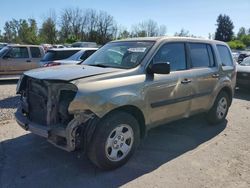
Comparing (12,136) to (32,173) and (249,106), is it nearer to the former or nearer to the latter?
(32,173)

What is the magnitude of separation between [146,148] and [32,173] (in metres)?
1.94

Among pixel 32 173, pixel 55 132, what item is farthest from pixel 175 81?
pixel 32 173

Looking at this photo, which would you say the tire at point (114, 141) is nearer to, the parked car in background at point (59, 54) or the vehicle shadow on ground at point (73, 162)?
the vehicle shadow on ground at point (73, 162)

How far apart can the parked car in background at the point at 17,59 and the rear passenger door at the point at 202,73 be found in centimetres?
991

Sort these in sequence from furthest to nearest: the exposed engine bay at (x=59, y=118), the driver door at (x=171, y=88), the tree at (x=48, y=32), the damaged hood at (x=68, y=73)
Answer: the tree at (x=48, y=32) → the driver door at (x=171, y=88) → the damaged hood at (x=68, y=73) → the exposed engine bay at (x=59, y=118)

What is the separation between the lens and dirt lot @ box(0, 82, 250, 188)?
4.02 metres

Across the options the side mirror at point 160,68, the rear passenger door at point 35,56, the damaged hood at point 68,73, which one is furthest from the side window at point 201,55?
the rear passenger door at point 35,56

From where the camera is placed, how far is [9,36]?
211ft

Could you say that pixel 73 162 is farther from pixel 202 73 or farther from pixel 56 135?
pixel 202 73

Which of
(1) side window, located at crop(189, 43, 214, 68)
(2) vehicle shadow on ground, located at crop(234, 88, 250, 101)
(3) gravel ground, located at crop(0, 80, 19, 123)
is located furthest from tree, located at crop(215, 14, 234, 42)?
(1) side window, located at crop(189, 43, 214, 68)

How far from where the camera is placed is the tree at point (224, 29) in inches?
3561

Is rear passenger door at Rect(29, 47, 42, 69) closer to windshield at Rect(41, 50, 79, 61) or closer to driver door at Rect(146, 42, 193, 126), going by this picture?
windshield at Rect(41, 50, 79, 61)

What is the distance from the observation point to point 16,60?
541 inches

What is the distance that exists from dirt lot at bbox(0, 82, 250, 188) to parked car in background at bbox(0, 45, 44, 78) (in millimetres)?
7826
